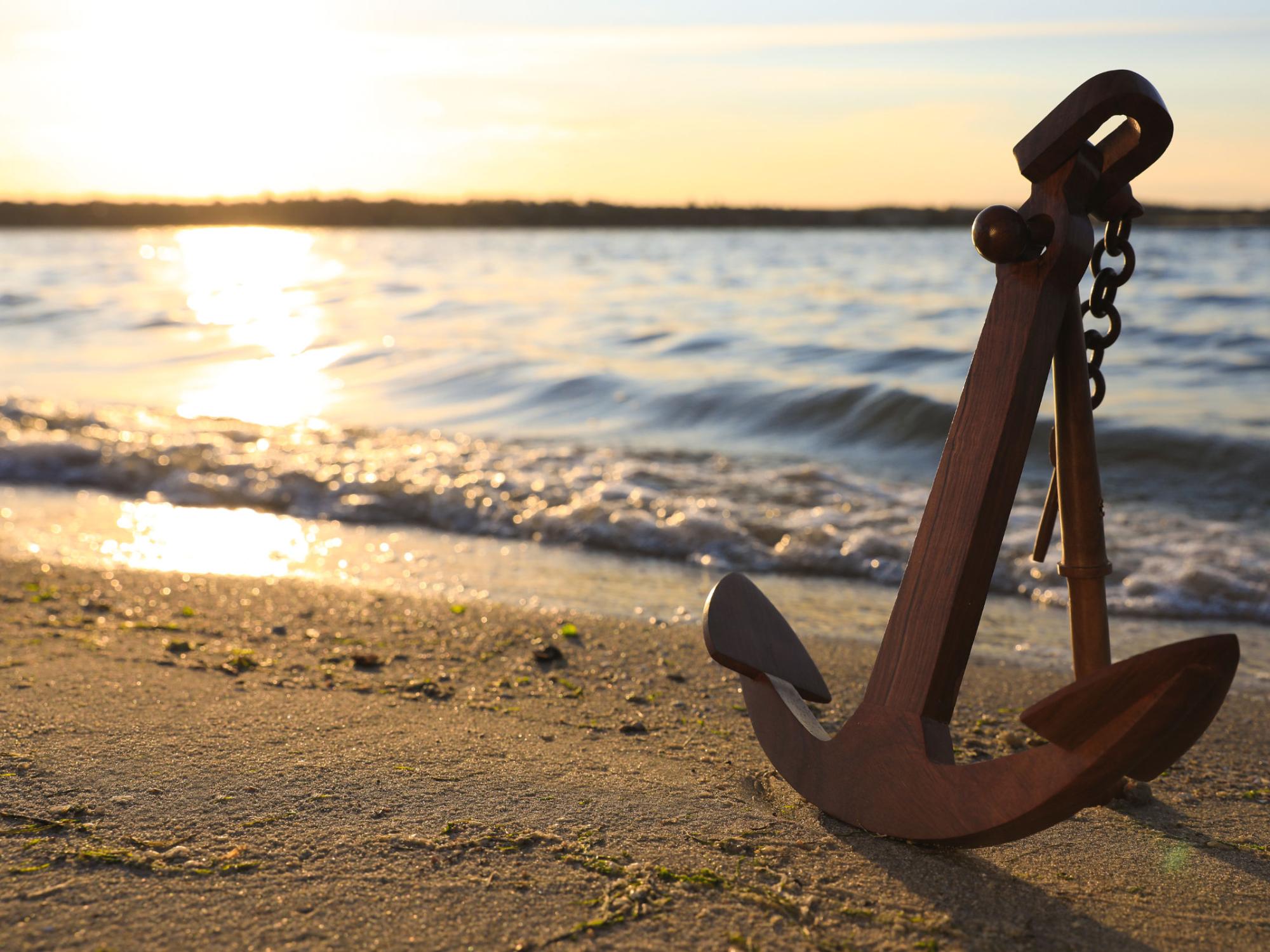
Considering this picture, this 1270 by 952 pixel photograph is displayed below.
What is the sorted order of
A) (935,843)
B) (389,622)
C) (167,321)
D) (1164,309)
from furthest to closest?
(167,321) < (1164,309) < (389,622) < (935,843)

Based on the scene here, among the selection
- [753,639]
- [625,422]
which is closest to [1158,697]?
[753,639]

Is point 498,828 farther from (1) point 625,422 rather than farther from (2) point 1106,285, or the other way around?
(1) point 625,422

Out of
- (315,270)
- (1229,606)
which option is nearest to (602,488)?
(1229,606)

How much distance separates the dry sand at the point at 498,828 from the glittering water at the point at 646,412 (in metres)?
1.99

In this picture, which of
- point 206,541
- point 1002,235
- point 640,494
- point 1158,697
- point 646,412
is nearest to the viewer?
point 1158,697

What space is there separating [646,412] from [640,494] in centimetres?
349

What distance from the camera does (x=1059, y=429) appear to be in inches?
68.7

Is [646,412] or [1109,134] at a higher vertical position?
[1109,134]

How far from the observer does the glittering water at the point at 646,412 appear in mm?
4891

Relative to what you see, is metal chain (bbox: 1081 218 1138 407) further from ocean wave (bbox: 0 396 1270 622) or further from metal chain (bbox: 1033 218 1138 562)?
ocean wave (bbox: 0 396 1270 622)

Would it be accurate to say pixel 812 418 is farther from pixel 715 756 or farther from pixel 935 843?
pixel 935 843

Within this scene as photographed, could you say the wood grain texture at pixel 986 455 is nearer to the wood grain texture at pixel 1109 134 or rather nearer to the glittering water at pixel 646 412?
the wood grain texture at pixel 1109 134

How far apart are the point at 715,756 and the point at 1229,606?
2.66 m

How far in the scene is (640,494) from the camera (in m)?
5.31
